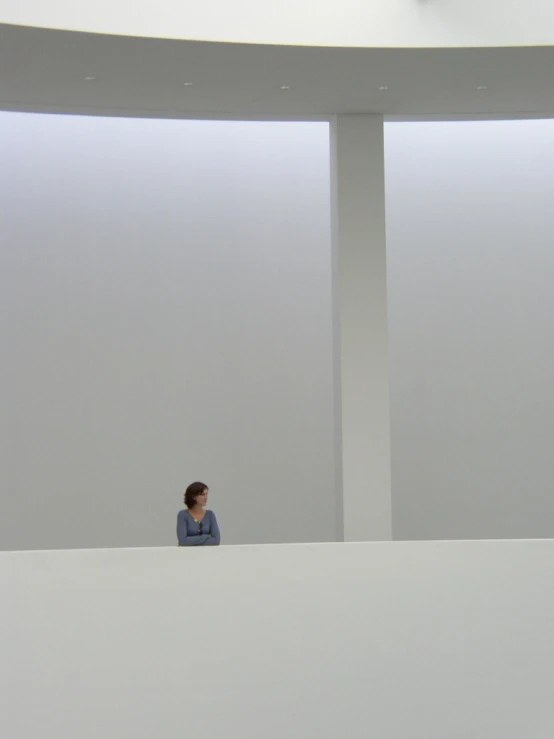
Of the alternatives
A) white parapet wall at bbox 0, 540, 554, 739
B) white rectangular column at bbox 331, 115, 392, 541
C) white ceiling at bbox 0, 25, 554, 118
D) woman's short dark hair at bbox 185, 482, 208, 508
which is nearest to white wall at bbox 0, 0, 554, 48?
white ceiling at bbox 0, 25, 554, 118

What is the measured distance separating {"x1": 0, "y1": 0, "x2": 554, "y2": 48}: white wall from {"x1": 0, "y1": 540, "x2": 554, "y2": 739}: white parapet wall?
477 cm

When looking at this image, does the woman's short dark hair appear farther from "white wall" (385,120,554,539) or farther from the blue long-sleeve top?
"white wall" (385,120,554,539)

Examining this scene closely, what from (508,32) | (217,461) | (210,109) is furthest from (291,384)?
(508,32)

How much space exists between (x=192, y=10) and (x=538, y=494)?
28.2ft

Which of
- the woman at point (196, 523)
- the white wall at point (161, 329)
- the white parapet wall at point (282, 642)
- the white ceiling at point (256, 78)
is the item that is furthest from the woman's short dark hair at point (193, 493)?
the white wall at point (161, 329)

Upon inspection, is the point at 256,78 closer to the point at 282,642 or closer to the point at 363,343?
the point at 363,343

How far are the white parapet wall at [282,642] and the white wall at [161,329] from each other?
5468mm

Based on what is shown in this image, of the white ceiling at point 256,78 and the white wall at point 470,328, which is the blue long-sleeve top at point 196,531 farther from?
the white wall at point 470,328

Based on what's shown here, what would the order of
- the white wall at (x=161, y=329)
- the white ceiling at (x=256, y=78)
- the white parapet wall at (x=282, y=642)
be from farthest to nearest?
1. the white wall at (x=161, y=329)
2. the white ceiling at (x=256, y=78)
3. the white parapet wall at (x=282, y=642)

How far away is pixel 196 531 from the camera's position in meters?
10.4

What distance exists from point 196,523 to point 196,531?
8 centimetres

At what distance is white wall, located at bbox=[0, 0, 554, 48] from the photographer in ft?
33.8

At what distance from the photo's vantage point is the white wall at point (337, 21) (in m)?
10.3

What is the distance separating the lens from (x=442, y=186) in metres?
15.7
